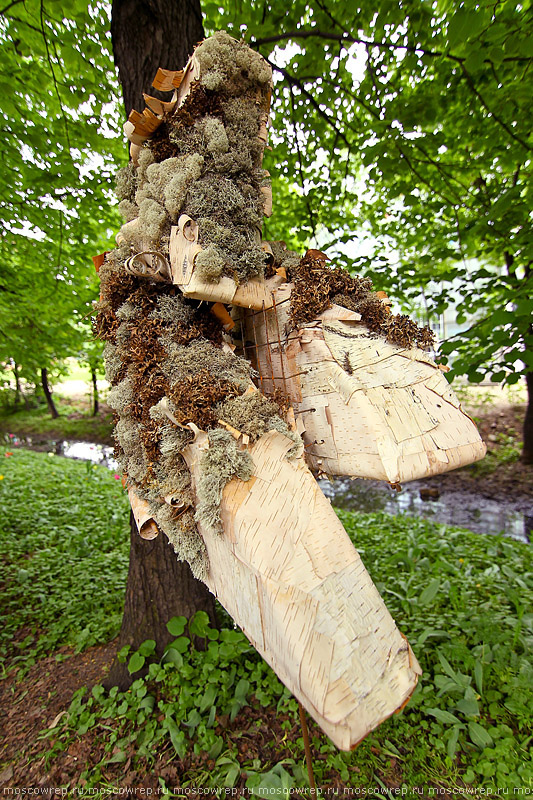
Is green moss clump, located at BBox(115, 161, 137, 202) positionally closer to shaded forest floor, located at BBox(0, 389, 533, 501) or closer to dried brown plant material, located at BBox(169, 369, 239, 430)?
dried brown plant material, located at BBox(169, 369, 239, 430)

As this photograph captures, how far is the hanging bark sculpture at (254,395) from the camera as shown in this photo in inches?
44.8

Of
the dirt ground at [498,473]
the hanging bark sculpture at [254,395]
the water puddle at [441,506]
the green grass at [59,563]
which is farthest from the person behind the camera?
the dirt ground at [498,473]

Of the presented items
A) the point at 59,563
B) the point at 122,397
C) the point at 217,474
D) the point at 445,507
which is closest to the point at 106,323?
the point at 122,397

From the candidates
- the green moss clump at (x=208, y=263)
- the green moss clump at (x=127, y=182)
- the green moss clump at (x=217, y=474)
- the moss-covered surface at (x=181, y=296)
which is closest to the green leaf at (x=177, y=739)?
the moss-covered surface at (x=181, y=296)

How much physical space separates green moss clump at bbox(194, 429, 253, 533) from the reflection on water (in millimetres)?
6067

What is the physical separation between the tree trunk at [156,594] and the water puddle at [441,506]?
3784 mm

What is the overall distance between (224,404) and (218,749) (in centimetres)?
228

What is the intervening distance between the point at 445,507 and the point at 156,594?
6.65 m

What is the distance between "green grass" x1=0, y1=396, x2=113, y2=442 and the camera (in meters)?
14.9

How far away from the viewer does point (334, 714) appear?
1.00 m

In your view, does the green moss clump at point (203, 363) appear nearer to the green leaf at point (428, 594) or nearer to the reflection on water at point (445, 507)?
the green leaf at point (428, 594)

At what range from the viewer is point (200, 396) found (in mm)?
1470

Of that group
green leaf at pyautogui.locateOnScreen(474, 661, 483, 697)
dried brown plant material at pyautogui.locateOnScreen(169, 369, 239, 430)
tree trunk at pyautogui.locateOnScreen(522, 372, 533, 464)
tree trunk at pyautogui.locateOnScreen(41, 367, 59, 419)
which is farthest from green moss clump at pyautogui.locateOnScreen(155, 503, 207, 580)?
tree trunk at pyautogui.locateOnScreen(41, 367, 59, 419)

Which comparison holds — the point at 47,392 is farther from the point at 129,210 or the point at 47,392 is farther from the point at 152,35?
the point at 129,210
